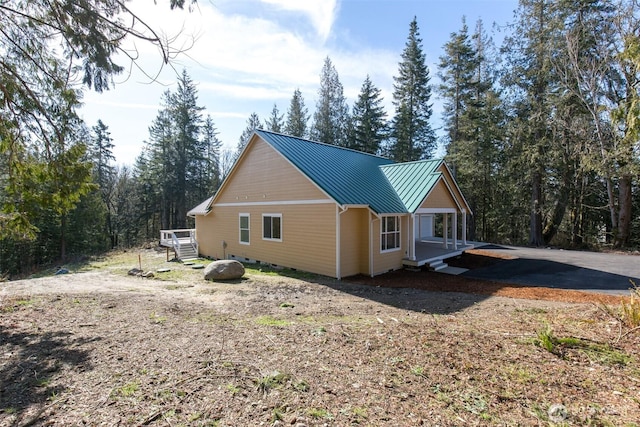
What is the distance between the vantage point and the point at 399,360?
3.88 m

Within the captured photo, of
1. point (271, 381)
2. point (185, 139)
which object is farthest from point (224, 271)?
point (185, 139)

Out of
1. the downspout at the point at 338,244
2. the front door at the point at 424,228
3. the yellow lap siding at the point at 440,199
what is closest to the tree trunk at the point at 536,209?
the front door at the point at 424,228

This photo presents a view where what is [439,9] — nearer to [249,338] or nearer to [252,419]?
[249,338]

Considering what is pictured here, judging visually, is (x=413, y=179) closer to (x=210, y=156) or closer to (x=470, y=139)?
(x=470, y=139)

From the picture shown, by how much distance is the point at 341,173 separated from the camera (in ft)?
43.0

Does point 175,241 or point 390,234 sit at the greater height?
point 390,234

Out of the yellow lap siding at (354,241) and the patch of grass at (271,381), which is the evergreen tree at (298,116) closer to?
the yellow lap siding at (354,241)

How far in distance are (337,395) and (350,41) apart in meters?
14.6

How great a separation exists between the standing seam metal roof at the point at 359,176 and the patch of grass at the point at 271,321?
5.46m

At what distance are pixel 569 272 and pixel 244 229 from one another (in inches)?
536

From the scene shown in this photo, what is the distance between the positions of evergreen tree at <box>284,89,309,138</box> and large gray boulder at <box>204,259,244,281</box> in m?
23.0

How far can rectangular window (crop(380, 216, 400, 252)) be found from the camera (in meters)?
11.9

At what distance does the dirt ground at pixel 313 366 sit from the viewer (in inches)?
113

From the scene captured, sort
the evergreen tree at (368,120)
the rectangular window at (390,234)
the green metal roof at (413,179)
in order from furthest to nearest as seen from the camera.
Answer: the evergreen tree at (368,120) < the green metal roof at (413,179) < the rectangular window at (390,234)
